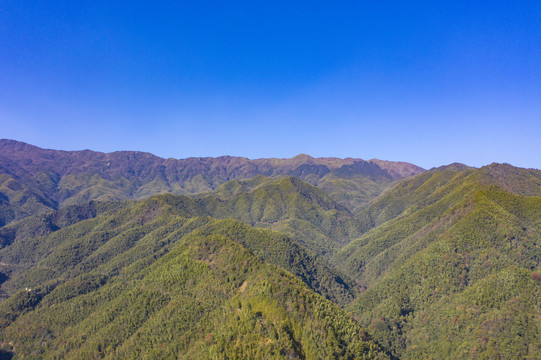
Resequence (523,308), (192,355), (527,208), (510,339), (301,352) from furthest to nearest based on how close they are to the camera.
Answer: (527,208) < (523,308) < (510,339) < (192,355) < (301,352)

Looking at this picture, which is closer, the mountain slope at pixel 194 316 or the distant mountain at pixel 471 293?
the mountain slope at pixel 194 316

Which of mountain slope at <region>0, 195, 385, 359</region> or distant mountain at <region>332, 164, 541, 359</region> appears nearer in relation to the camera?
mountain slope at <region>0, 195, 385, 359</region>

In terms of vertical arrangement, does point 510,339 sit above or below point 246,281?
below

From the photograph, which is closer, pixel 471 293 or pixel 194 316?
pixel 194 316

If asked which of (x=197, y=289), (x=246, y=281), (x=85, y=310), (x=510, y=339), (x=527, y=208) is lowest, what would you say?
(x=85, y=310)

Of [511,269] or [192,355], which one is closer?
[192,355]

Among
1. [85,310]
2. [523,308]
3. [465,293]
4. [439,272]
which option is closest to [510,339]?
[523,308]

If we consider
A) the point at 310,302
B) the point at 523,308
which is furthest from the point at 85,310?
the point at 523,308

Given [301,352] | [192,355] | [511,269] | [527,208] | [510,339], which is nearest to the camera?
[301,352]

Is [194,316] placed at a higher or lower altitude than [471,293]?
lower

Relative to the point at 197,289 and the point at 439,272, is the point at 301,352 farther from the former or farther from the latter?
the point at 439,272
